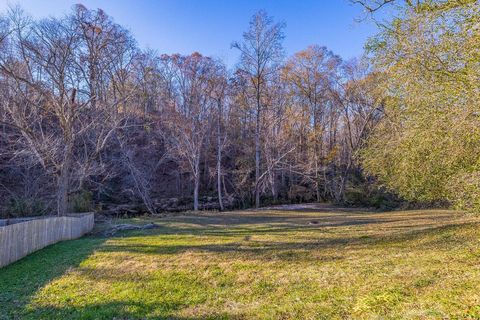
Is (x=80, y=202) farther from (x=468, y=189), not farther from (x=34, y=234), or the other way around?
(x=468, y=189)

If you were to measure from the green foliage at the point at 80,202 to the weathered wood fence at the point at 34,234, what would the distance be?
4.93 m

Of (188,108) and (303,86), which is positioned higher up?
(303,86)

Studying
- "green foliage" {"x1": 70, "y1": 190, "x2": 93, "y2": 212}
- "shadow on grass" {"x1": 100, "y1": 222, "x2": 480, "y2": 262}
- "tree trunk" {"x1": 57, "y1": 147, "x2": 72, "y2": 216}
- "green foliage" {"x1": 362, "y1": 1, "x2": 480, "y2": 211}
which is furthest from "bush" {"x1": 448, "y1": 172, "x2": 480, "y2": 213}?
"green foliage" {"x1": 70, "y1": 190, "x2": 93, "y2": 212}

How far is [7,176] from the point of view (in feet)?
72.8

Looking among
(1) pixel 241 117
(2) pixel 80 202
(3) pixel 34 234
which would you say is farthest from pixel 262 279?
(1) pixel 241 117

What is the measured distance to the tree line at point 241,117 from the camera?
6359 millimetres

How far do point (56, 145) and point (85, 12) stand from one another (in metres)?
7.16

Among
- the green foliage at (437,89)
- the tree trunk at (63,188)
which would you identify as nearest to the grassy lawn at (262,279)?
the green foliage at (437,89)

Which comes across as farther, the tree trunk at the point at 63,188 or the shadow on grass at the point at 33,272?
the tree trunk at the point at 63,188

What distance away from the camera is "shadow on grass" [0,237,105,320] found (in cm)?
563

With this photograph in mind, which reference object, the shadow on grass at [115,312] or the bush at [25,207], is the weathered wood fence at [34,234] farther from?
the bush at [25,207]

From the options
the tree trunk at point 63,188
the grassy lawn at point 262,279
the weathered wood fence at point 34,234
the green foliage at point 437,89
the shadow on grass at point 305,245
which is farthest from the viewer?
the tree trunk at point 63,188

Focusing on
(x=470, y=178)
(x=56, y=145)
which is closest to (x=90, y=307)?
(x=470, y=178)

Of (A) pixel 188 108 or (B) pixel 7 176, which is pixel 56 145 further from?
(A) pixel 188 108
